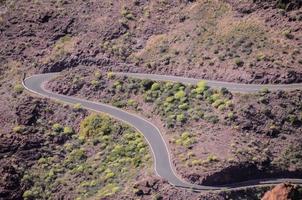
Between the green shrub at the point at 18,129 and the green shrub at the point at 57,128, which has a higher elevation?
the green shrub at the point at 57,128

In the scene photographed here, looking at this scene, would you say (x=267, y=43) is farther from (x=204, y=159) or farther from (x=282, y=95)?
(x=204, y=159)

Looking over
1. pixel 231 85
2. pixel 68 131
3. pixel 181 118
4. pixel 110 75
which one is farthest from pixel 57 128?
pixel 231 85

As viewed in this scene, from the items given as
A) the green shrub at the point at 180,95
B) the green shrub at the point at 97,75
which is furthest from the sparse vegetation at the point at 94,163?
the green shrub at the point at 97,75

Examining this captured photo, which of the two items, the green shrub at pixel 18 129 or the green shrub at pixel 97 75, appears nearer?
the green shrub at pixel 18 129

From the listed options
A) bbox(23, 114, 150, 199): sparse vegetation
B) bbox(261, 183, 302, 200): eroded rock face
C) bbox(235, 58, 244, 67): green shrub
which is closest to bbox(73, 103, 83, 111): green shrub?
bbox(23, 114, 150, 199): sparse vegetation

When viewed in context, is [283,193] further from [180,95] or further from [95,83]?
[95,83]

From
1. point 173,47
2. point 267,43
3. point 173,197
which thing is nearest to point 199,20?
point 173,47

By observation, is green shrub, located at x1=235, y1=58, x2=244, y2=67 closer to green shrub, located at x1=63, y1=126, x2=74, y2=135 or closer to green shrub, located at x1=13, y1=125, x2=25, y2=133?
green shrub, located at x1=63, y1=126, x2=74, y2=135

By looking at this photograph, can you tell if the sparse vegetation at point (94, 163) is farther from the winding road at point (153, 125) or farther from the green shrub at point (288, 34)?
the green shrub at point (288, 34)
